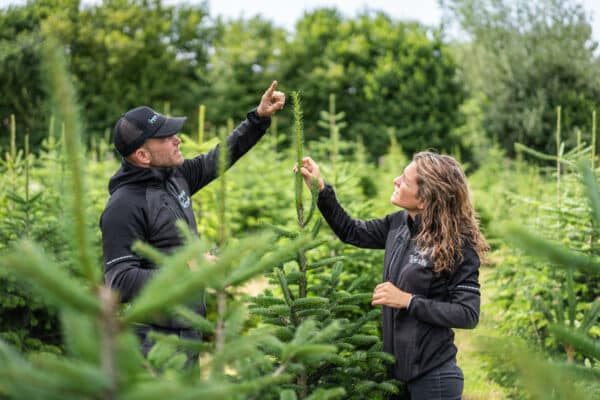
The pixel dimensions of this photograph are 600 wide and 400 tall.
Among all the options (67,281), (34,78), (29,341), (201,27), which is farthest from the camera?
(201,27)

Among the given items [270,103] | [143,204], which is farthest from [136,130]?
[270,103]

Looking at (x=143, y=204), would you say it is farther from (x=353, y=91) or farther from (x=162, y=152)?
(x=353, y=91)

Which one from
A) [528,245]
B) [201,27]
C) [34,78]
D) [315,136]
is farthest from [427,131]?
[528,245]

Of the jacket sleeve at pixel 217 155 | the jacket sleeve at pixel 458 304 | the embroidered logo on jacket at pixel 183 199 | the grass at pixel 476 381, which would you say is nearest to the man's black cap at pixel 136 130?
the embroidered logo on jacket at pixel 183 199

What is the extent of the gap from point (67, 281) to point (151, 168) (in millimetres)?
1947

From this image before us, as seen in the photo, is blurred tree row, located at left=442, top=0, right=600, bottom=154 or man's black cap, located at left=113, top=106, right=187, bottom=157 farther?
blurred tree row, located at left=442, top=0, right=600, bottom=154

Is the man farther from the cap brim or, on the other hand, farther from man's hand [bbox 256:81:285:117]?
man's hand [bbox 256:81:285:117]

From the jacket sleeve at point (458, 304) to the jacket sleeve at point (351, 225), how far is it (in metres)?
0.57

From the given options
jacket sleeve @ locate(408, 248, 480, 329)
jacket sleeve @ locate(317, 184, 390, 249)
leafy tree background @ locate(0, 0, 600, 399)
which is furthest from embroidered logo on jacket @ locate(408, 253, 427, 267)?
leafy tree background @ locate(0, 0, 600, 399)

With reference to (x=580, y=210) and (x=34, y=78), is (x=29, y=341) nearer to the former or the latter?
(x=580, y=210)

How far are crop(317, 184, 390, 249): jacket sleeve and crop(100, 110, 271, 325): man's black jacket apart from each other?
0.72m

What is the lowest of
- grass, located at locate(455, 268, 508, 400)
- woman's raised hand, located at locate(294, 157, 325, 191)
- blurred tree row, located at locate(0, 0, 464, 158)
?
grass, located at locate(455, 268, 508, 400)

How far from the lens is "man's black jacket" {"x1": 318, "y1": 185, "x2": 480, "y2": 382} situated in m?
2.63

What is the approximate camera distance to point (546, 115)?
62.6 feet
